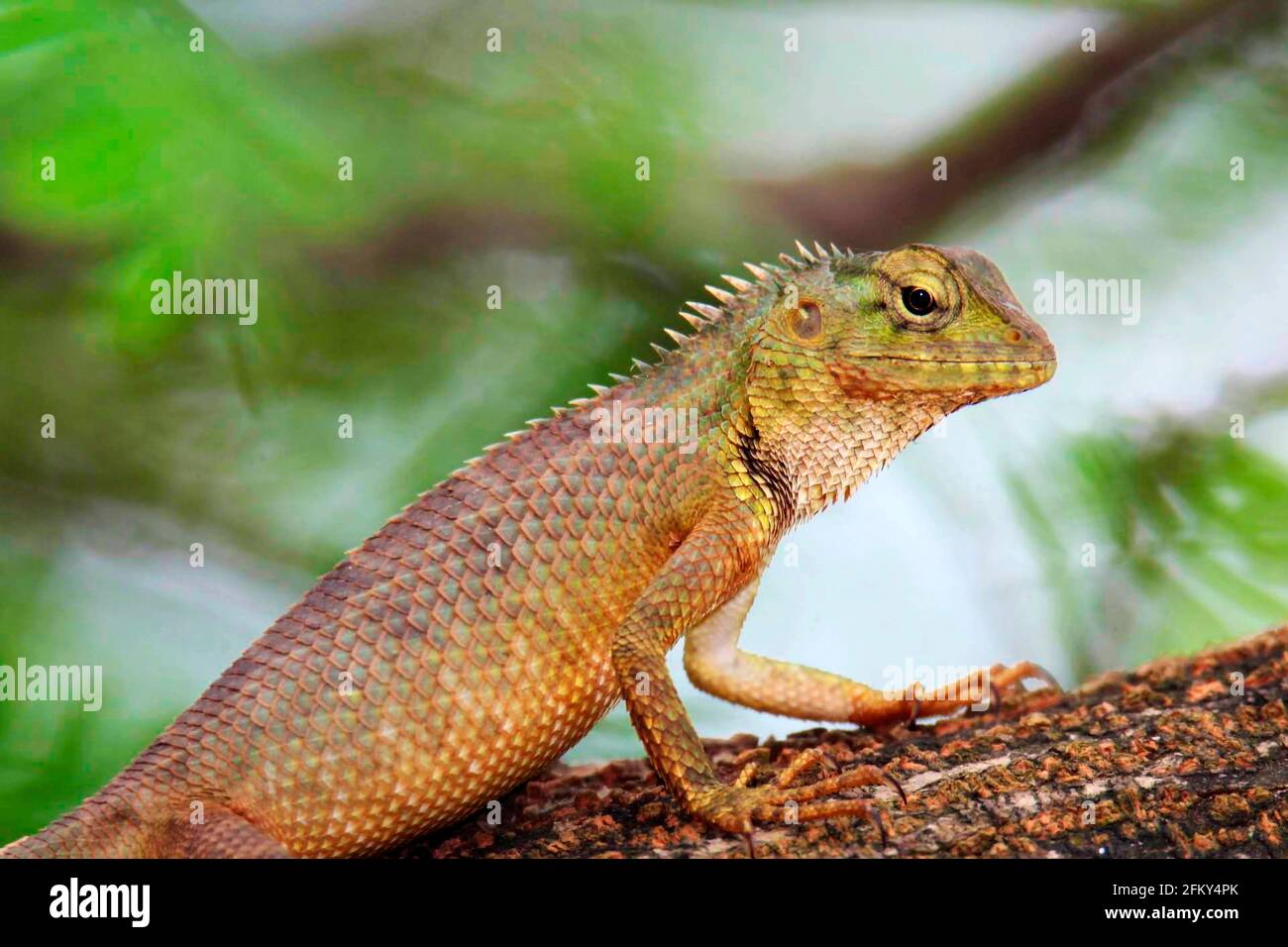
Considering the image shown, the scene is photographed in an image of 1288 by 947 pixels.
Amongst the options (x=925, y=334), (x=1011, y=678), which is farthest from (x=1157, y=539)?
(x=925, y=334)

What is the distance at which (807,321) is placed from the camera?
324 cm

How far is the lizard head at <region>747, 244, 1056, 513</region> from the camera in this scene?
3.14m

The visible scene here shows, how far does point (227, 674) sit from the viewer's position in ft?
9.69

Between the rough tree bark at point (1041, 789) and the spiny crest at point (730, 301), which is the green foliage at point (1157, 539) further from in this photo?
the spiny crest at point (730, 301)

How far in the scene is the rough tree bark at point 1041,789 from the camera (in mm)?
2551

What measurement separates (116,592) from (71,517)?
319 millimetres

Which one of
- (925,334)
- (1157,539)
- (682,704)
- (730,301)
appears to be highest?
(730,301)

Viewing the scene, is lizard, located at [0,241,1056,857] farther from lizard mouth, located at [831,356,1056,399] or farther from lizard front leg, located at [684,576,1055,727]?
lizard front leg, located at [684,576,1055,727]

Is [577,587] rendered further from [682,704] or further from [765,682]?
[765,682]

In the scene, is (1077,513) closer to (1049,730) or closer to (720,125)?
(1049,730)

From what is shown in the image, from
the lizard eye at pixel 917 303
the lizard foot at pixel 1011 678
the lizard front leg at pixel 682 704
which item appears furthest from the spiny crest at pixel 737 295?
the lizard foot at pixel 1011 678

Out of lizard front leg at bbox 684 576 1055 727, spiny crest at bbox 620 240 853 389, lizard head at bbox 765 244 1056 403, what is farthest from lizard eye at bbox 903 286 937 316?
lizard front leg at bbox 684 576 1055 727

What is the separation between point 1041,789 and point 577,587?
1197mm
